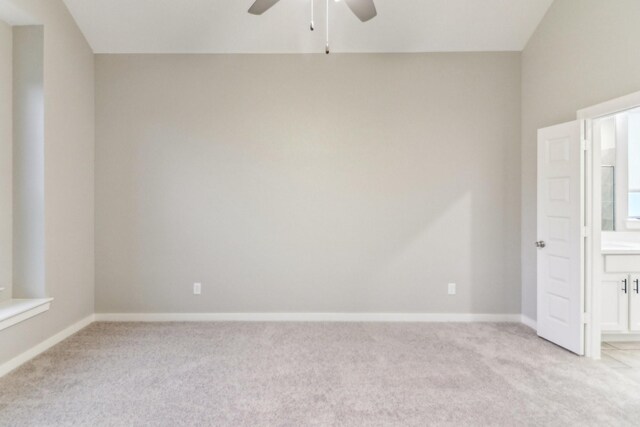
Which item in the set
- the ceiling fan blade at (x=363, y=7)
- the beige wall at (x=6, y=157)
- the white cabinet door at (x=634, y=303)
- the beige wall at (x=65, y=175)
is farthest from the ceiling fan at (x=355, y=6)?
the white cabinet door at (x=634, y=303)

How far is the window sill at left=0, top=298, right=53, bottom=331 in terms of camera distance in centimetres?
265

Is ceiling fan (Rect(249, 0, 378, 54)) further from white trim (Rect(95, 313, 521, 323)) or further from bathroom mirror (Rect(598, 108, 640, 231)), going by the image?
bathroom mirror (Rect(598, 108, 640, 231))

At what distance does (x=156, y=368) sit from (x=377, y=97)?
3365mm

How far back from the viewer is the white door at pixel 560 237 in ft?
9.97

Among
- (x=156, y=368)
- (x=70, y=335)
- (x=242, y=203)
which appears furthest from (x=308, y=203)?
(x=70, y=335)

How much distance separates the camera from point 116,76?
153 inches

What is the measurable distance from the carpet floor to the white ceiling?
3.03 metres

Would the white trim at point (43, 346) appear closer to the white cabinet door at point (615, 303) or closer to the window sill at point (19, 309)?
the window sill at point (19, 309)

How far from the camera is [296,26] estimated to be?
3.66 m

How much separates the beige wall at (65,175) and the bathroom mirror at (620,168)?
218 inches

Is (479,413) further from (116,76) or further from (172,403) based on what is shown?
(116,76)

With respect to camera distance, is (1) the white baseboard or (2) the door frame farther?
(1) the white baseboard

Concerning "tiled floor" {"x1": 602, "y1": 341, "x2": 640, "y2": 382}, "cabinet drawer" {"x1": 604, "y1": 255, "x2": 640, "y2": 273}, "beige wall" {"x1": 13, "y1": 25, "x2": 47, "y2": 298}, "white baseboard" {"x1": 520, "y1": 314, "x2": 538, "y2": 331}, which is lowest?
"tiled floor" {"x1": 602, "y1": 341, "x2": 640, "y2": 382}

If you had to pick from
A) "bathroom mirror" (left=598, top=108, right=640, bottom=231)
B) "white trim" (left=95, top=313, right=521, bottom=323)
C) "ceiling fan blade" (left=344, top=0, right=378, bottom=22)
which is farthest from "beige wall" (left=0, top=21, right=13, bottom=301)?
"bathroom mirror" (left=598, top=108, right=640, bottom=231)
